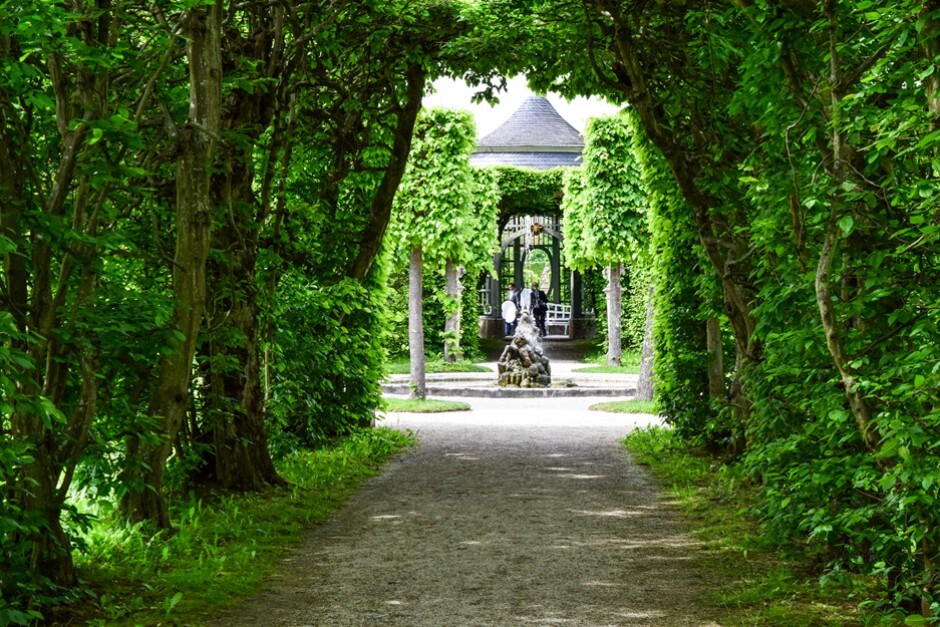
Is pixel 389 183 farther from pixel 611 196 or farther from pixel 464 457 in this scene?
pixel 611 196

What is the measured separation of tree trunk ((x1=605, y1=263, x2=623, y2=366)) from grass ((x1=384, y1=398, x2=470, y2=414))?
8.44m

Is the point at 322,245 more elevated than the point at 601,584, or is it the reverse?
the point at 322,245

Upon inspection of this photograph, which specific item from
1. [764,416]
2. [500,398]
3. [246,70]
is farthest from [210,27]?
[500,398]

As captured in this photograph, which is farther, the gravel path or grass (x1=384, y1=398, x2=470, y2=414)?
grass (x1=384, y1=398, x2=470, y2=414)

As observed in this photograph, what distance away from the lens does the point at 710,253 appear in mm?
7812

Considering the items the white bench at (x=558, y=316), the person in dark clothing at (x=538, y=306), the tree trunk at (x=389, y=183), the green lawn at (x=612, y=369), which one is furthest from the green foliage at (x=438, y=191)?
Answer: the white bench at (x=558, y=316)

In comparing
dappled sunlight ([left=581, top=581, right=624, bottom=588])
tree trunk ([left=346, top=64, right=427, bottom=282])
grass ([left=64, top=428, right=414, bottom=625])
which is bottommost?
dappled sunlight ([left=581, top=581, right=624, bottom=588])

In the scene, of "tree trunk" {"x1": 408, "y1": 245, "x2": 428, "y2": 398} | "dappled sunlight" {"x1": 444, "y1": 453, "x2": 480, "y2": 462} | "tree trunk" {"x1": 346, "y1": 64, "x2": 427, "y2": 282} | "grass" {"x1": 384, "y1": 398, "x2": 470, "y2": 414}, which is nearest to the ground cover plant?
"tree trunk" {"x1": 346, "y1": 64, "x2": 427, "y2": 282}

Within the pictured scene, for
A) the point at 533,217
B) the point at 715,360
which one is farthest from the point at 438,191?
the point at 533,217

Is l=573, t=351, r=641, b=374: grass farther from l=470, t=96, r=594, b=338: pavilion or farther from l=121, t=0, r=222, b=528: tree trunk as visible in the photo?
l=121, t=0, r=222, b=528: tree trunk

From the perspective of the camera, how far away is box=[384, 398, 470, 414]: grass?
16.4 m

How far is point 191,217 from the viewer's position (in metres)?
5.95

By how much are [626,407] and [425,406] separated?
11.1 feet

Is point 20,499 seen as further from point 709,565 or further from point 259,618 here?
point 709,565
